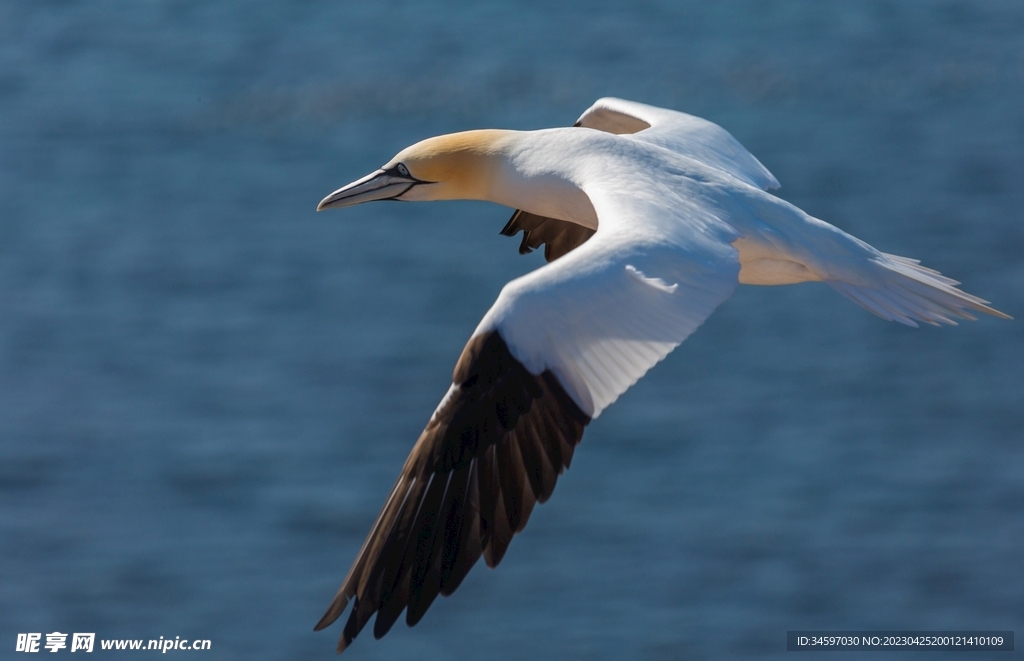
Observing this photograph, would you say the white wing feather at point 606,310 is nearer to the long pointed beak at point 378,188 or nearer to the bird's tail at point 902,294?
the bird's tail at point 902,294

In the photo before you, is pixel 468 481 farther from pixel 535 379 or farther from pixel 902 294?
pixel 902 294

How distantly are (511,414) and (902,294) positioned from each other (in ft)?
6.57

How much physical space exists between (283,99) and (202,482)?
4.75m

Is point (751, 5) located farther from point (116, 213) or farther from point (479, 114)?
point (116, 213)

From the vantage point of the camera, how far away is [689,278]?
21.4 feet

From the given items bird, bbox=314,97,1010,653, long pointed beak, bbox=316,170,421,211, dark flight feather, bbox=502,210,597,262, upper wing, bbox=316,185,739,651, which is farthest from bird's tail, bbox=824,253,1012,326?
long pointed beak, bbox=316,170,421,211

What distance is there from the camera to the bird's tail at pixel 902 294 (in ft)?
23.8

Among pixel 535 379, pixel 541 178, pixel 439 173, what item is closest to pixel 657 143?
pixel 541 178

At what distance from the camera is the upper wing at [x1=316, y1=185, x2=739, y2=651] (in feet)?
20.5

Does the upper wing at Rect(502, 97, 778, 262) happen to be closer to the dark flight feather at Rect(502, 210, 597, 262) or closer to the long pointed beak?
the dark flight feather at Rect(502, 210, 597, 262)

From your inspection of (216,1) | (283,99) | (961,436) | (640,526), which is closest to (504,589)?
(640,526)

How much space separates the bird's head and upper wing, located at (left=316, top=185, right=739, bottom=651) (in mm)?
1502

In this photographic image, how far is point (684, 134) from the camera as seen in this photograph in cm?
825

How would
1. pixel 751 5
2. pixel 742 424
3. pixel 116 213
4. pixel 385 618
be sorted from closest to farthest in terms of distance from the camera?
1. pixel 385 618
2. pixel 742 424
3. pixel 116 213
4. pixel 751 5
